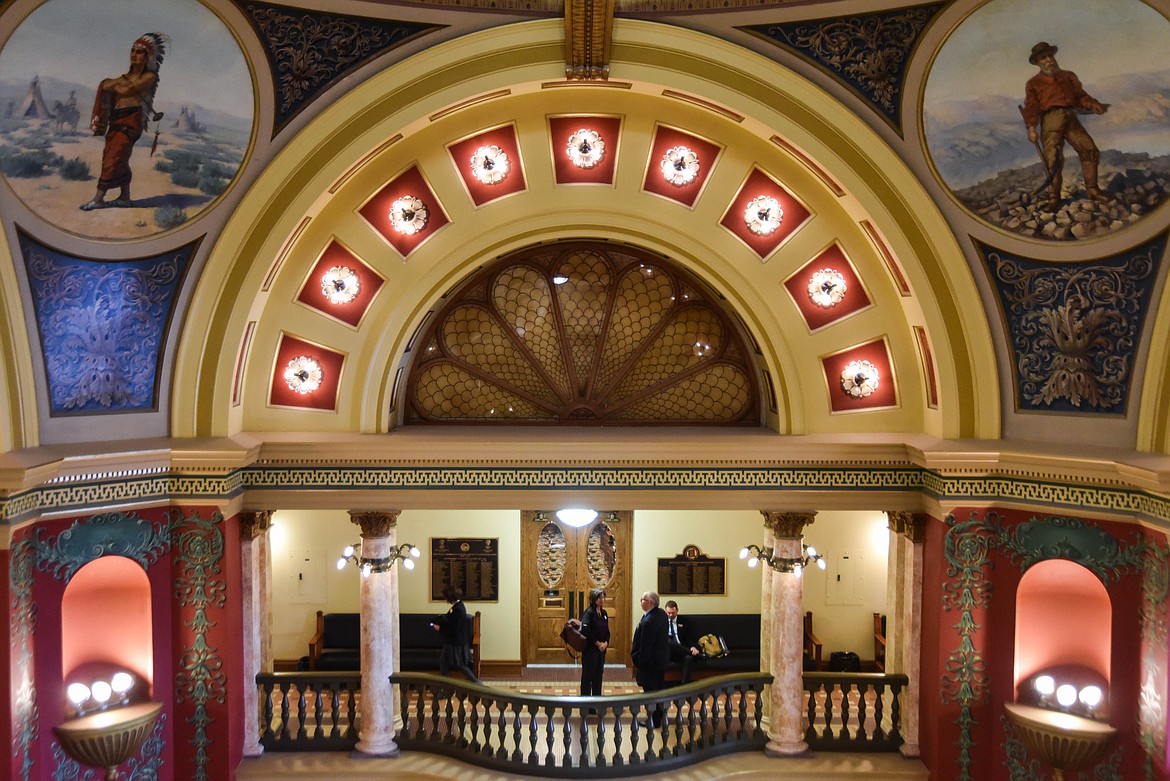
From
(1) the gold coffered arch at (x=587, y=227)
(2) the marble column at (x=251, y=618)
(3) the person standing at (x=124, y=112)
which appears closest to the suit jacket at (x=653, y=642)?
(1) the gold coffered arch at (x=587, y=227)

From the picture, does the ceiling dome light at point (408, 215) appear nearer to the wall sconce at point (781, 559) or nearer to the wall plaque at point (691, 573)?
the wall sconce at point (781, 559)

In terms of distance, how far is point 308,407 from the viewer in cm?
1228

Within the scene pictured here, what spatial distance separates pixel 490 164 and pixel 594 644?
6.00 meters

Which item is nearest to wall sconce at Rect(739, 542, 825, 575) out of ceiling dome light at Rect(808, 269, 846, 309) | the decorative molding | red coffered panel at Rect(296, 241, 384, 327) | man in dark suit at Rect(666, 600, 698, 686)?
man in dark suit at Rect(666, 600, 698, 686)

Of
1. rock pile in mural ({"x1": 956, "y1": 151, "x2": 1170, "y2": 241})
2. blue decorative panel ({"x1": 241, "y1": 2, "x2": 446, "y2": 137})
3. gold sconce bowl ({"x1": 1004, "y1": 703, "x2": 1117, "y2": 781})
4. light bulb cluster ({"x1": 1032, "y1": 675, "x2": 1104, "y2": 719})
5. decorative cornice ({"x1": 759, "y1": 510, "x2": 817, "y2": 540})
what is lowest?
gold sconce bowl ({"x1": 1004, "y1": 703, "x2": 1117, "y2": 781})

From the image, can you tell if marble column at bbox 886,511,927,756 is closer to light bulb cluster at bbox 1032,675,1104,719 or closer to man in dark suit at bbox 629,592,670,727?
light bulb cluster at bbox 1032,675,1104,719

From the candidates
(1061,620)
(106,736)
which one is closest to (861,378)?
(1061,620)

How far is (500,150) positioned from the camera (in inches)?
463

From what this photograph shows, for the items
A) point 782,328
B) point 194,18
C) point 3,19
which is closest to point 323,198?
point 194,18

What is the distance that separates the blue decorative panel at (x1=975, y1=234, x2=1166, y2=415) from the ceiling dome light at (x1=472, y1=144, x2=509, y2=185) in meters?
5.37

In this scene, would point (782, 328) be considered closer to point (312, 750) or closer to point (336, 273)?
point (336, 273)

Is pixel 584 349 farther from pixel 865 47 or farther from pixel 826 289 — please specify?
pixel 865 47

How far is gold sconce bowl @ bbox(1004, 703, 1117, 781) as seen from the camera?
10.1 meters

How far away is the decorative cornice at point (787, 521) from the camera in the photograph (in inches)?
473
